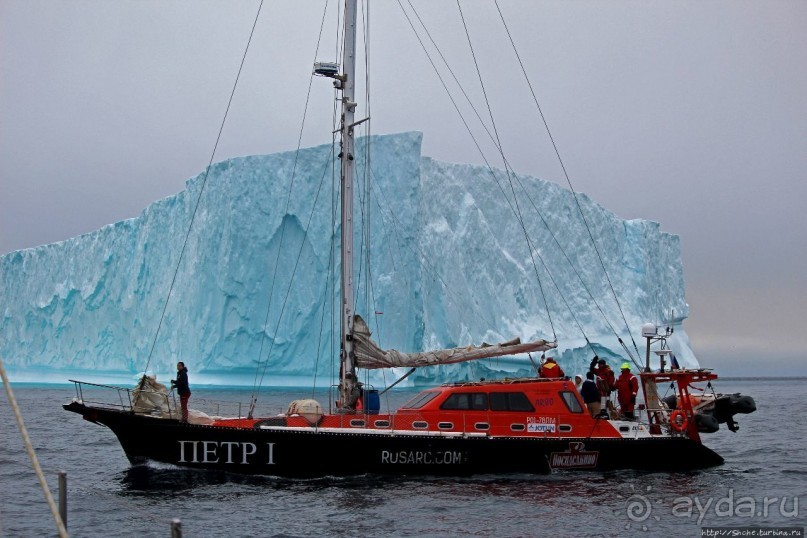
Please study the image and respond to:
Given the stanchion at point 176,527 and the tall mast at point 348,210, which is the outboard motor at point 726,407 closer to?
the tall mast at point 348,210

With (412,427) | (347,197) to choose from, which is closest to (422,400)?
(412,427)

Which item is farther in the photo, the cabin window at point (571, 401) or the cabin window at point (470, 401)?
the cabin window at point (571, 401)

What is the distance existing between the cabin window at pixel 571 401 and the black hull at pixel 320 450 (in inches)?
20.7

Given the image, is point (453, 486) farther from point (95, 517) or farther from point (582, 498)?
point (95, 517)

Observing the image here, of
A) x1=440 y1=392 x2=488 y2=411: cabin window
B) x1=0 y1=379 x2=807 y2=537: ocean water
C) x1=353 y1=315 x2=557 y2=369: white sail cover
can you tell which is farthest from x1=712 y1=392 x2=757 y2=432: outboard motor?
x1=440 y1=392 x2=488 y2=411: cabin window

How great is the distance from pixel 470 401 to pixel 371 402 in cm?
166

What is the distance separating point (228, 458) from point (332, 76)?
6.60 meters

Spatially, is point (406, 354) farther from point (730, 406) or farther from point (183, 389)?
point (730, 406)

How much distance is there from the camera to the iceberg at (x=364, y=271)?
119ft

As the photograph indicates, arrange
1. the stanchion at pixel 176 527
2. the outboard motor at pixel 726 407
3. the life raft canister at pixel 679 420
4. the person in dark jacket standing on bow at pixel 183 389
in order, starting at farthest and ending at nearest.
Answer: the outboard motor at pixel 726 407, the life raft canister at pixel 679 420, the person in dark jacket standing on bow at pixel 183 389, the stanchion at pixel 176 527

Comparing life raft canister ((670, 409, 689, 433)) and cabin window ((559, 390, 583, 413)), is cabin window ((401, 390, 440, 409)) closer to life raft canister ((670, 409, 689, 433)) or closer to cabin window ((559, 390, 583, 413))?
cabin window ((559, 390, 583, 413))

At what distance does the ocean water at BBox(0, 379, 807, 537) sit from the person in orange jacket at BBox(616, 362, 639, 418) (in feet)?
3.93

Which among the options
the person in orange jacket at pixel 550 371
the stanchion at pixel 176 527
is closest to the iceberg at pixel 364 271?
the person in orange jacket at pixel 550 371

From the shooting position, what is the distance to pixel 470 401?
1412cm
